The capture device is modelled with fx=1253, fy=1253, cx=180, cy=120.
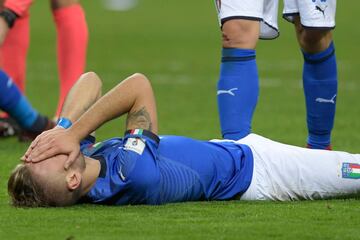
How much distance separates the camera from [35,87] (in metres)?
11.6

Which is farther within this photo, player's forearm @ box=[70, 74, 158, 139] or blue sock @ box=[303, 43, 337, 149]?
blue sock @ box=[303, 43, 337, 149]

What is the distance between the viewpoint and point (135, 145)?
540 cm

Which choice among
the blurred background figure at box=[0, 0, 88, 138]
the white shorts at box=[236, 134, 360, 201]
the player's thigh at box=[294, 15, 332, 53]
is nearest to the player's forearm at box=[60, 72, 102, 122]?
the white shorts at box=[236, 134, 360, 201]

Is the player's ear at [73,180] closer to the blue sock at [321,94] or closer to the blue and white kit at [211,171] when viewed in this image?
the blue and white kit at [211,171]

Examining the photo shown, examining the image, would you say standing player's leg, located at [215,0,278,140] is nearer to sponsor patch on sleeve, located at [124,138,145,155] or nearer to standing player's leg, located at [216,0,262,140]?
standing player's leg, located at [216,0,262,140]

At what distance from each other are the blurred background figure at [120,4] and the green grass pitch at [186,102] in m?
0.28

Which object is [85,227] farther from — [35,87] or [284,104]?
[35,87]

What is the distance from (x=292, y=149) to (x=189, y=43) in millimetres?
10040

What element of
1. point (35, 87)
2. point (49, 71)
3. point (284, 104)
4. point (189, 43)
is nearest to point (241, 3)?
point (284, 104)

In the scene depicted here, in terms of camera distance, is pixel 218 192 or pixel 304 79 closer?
pixel 218 192

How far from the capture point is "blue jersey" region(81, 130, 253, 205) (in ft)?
17.5

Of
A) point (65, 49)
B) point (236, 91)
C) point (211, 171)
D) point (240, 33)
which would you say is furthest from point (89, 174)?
point (65, 49)

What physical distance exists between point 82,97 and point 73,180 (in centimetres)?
71

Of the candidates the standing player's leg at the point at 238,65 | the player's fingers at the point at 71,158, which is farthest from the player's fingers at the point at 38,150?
the standing player's leg at the point at 238,65
